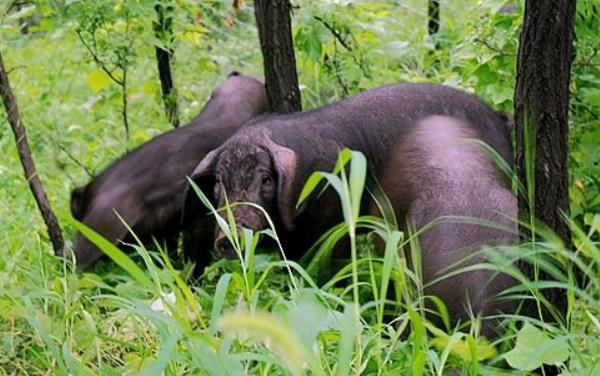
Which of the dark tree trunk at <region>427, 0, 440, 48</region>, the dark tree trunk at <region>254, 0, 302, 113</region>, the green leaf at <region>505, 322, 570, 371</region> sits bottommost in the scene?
the dark tree trunk at <region>427, 0, 440, 48</region>

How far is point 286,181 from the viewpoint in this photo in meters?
4.26

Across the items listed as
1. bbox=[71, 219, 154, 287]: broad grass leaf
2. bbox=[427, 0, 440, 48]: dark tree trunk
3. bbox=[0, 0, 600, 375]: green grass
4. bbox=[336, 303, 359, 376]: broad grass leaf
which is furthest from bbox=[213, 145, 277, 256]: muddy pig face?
bbox=[427, 0, 440, 48]: dark tree trunk

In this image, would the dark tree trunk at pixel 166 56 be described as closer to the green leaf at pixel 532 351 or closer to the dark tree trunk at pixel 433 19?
the dark tree trunk at pixel 433 19

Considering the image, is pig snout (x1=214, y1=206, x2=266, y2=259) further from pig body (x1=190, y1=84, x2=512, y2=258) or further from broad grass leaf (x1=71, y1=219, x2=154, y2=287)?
broad grass leaf (x1=71, y1=219, x2=154, y2=287)

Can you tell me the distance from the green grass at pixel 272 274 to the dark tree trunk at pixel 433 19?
0.25 ft

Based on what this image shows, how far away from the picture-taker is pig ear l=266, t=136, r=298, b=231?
4.25 meters

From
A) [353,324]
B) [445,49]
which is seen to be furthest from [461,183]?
[445,49]

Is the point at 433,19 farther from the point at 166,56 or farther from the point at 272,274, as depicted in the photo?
the point at 272,274

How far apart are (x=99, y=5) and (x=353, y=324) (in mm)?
3005

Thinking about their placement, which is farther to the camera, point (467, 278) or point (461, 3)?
point (461, 3)

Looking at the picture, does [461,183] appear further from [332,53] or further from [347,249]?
[332,53]

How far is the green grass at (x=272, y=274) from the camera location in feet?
8.32

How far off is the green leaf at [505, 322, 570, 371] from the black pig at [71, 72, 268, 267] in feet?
7.03

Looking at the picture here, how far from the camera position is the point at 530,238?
301cm
